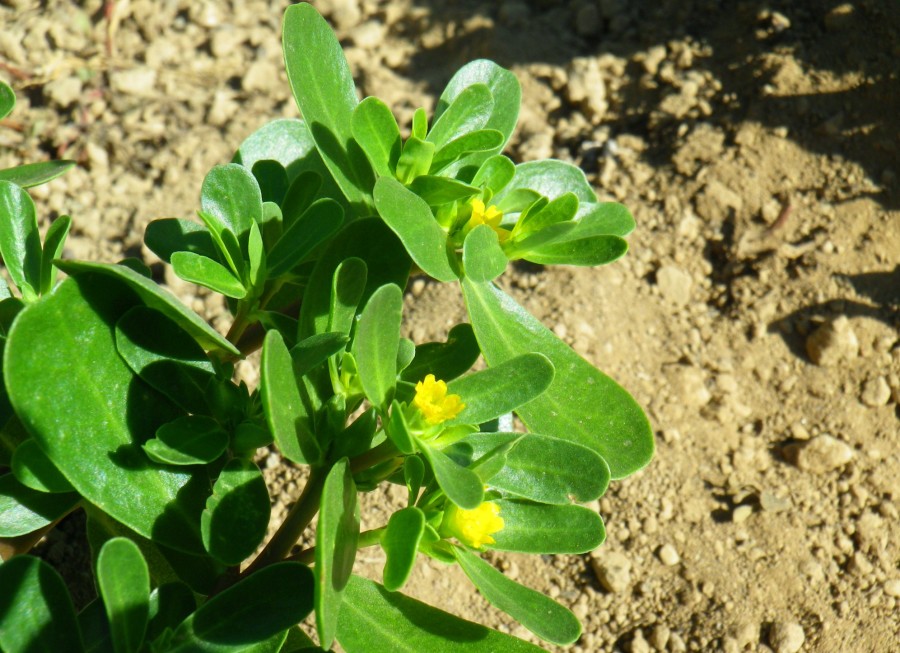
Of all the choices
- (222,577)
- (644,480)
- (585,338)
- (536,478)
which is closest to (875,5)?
(585,338)

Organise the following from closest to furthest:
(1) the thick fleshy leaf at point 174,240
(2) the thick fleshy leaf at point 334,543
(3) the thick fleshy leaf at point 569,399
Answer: (2) the thick fleshy leaf at point 334,543 → (3) the thick fleshy leaf at point 569,399 → (1) the thick fleshy leaf at point 174,240

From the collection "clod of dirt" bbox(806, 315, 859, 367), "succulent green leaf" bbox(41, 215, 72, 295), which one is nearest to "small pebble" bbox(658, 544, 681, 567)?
"clod of dirt" bbox(806, 315, 859, 367)

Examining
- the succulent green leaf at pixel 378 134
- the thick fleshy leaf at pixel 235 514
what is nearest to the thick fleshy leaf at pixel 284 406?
the thick fleshy leaf at pixel 235 514

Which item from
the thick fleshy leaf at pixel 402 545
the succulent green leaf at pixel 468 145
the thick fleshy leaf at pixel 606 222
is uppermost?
the succulent green leaf at pixel 468 145

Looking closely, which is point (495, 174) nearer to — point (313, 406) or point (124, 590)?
point (313, 406)

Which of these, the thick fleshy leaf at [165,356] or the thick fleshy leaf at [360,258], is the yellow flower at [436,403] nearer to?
the thick fleshy leaf at [360,258]

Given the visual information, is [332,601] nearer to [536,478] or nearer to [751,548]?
[536,478]
